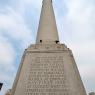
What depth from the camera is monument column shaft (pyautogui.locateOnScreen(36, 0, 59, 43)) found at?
14.4 m

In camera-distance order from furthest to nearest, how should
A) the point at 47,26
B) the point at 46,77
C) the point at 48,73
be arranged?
the point at 47,26 → the point at 48,73 → the point at 46,77

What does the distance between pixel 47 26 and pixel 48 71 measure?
3.97 metres

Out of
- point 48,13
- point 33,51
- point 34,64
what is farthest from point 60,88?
point 48,13

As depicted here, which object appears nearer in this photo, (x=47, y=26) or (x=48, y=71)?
(x=48, y=71)

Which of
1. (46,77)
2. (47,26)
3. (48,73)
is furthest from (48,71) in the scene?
(47,26)

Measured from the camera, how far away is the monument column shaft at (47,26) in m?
14.4

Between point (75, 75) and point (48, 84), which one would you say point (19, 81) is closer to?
point (48, 84)

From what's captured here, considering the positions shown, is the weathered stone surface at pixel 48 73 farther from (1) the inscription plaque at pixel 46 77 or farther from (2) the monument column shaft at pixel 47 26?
(2) the monument column shaft at pixel 47 26

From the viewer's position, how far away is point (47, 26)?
14.9m

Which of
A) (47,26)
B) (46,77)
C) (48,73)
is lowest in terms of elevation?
(46,77)

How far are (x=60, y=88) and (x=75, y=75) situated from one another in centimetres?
131

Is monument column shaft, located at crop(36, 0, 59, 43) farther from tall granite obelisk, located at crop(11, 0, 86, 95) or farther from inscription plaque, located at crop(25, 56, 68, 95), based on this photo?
inscription plaque, located at crop(25, 56, 68, 95)

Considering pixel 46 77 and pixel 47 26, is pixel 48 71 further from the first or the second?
pixel 47 26

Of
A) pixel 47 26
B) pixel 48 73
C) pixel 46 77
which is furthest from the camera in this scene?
pixel 47 26
